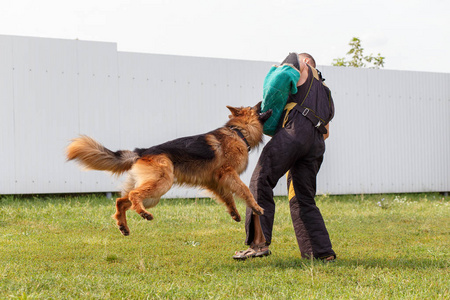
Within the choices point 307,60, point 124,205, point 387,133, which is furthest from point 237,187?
point 387,133

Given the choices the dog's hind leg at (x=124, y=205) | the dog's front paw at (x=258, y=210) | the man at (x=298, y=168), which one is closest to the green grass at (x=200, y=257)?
the man at (x=298, y=168)

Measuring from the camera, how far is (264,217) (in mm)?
4211

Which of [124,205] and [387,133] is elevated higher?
[387,133]

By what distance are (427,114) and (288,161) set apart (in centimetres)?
882

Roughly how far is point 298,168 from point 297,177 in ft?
0.28

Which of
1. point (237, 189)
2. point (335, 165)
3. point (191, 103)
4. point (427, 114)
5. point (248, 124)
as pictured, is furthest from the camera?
point (427, 114)

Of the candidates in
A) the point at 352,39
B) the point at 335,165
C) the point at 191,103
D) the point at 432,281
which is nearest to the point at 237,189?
the point at 432,281

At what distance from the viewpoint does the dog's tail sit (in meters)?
4.09

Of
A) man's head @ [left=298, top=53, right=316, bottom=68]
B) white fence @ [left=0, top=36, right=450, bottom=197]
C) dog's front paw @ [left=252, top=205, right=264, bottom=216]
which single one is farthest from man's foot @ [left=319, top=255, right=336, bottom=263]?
white fence @ [left=0, top=36, right=450, bottom=197]

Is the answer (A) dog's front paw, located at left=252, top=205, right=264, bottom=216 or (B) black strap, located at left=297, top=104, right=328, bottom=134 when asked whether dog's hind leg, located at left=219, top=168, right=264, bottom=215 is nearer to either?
(A) dog's front paw, located at left=252, top=205, right=264, bottom=216

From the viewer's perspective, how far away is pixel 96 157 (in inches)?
162

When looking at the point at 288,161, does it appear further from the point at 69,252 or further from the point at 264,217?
the point at 69,252

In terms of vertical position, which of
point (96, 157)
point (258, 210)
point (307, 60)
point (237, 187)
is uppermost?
point (307, 60)

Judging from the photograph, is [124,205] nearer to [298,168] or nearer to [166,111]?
[298,168]
